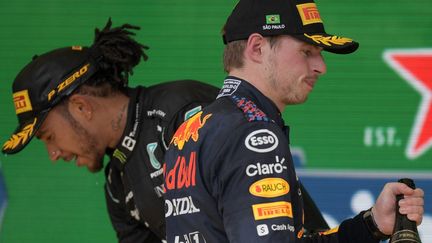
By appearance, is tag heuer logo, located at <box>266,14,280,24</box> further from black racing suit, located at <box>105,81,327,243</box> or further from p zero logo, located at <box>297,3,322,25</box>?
black racing suit, located at <box>105,81,327,243</box>

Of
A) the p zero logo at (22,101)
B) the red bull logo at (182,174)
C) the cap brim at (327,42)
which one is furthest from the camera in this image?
the p zero logo at (22,101)

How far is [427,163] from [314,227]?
5.71 ft

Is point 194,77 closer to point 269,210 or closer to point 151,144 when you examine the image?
point 151,144

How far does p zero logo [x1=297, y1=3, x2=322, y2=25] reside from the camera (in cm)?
262

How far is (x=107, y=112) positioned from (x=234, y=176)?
1.26m

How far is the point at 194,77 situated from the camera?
502 cm

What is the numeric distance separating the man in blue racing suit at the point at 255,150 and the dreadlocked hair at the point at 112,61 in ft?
3.05

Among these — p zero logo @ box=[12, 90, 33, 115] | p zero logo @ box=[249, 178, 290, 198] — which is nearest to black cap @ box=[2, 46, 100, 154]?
p zero logo @ box=[12, 90, 33, 115]

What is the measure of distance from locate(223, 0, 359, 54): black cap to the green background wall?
2255mm

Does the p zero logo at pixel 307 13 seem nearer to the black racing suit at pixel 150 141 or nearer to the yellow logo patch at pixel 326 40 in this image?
the yellow logo patch at pixel 326 40

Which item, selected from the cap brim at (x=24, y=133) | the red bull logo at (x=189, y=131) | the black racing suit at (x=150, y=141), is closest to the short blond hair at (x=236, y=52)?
the red bull logo at (x=189, y=131)

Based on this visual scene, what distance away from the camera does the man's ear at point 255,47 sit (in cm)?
259

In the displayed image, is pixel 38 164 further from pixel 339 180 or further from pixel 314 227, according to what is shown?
pixel 314 227

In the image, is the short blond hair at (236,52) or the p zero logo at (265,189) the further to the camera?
the short blond hair at (236,52)
